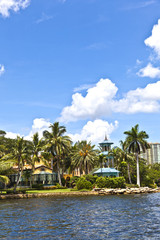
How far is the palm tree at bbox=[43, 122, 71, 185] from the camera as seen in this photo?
228 ft

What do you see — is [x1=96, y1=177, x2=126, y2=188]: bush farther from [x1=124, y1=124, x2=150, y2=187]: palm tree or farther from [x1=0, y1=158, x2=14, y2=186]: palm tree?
[x1=0, y1=158, x2=14, y2=186]: palm tree

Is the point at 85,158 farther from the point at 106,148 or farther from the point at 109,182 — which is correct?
the point at 109,182

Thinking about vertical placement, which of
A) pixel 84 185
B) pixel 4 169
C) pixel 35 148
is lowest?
pixel 84 185

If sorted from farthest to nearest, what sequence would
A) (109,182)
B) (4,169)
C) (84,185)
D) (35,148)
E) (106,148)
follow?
(106,148) → (35,148) → (109,182) → (84,185) → (4,169)

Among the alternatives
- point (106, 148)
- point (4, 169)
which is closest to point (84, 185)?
point (106, 148)

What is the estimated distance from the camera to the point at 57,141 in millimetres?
69750

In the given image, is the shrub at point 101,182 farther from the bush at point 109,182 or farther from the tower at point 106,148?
the tower at point 106,148

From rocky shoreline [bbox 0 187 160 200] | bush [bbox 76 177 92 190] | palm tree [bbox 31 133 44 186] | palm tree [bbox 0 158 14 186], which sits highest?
palm tree [bbox 31 133 44 186]

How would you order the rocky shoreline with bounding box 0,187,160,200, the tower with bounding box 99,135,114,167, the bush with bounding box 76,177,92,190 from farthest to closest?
the tower with bounding box 99,135,114,167
the bush with bounding box 76,177,92,190
the rocky shoreline with bounding box 0,187,160,200

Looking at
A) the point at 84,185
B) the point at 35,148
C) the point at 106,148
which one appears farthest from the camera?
the point at 106,148

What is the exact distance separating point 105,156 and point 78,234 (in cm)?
4931

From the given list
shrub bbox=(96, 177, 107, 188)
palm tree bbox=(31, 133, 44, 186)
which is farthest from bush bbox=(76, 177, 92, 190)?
palm tree bbox=(31, 133, 44, 186)

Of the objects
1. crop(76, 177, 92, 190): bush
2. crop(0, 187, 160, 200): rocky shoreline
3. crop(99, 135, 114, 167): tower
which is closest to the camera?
crop(0, 187, 160, 200): rocky shoreline

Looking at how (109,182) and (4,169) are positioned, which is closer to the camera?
(4,169)
